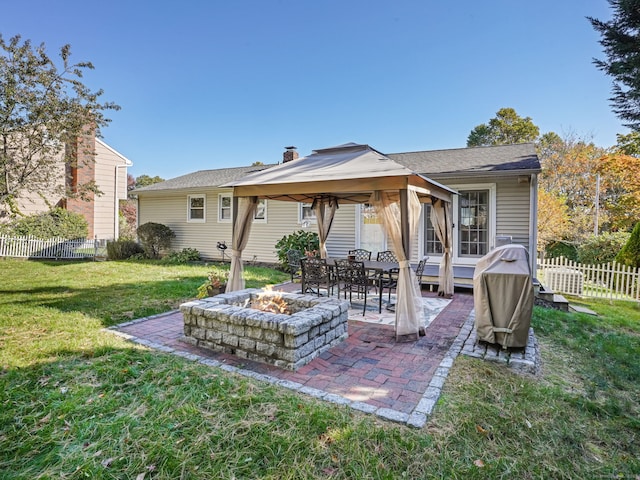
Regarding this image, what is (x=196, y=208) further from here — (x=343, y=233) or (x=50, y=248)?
(x=343, y=233)

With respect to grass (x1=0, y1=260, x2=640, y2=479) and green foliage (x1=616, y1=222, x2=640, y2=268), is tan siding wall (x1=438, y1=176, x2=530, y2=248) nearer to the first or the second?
green foliage (x1=616, y1=222, x2=640, y2=268)

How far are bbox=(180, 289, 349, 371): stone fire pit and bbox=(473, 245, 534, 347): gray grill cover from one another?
5.91ft

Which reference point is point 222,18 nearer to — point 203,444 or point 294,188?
point 294,188

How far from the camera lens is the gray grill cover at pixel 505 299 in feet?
13.1

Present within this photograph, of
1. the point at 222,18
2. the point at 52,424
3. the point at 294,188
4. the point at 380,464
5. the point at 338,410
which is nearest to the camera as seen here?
the point at 380,464

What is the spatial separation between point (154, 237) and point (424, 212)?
428 inches

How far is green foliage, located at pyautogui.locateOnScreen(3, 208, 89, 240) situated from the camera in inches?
536

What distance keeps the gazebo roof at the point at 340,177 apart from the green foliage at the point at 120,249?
10.6 metres

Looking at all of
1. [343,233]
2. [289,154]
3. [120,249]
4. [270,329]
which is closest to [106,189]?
[120,249]

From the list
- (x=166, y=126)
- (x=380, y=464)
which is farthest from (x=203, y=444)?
(x=166, y=126)

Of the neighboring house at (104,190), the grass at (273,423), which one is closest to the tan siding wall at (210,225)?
the neighboring house at (104,190)

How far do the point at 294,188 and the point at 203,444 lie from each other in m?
3.96

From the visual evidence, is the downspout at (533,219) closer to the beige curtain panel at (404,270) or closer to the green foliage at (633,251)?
the green foliage at (633,251)

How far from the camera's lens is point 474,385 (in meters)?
3.35
